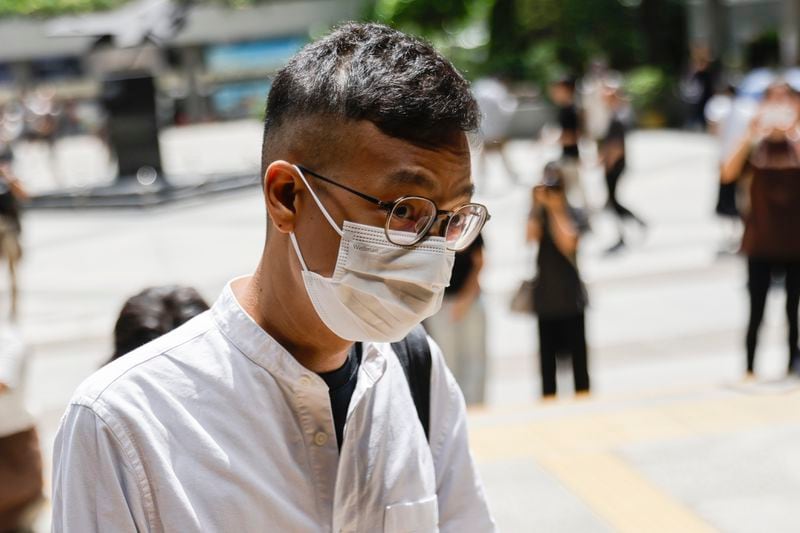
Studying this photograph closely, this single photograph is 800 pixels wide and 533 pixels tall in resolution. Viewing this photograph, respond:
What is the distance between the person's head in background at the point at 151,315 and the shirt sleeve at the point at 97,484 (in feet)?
6.60

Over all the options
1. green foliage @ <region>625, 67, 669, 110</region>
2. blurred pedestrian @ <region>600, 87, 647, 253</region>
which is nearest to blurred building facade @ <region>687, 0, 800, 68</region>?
green foliage @ <region>625, 67, 669, 110</region>

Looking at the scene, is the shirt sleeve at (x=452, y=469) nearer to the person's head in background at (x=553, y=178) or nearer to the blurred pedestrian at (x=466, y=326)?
the blurred pedestrian at (x=466, y=326)

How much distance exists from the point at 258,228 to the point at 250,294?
14449mm

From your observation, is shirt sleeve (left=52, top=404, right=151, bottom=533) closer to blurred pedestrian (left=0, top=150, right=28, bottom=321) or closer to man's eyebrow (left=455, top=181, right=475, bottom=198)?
man's eyebrow (left=455, top=181, right=475, bottom=198)

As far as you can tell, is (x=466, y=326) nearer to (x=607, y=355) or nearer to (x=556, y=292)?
(x=556, y=292)

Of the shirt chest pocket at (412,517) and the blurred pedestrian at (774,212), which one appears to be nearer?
the shirt chest pocket at (412,517)

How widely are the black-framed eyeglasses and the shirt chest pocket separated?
43 cm

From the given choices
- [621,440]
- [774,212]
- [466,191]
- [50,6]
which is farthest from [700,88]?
[50,6]

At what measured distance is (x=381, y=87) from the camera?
5.15 feet

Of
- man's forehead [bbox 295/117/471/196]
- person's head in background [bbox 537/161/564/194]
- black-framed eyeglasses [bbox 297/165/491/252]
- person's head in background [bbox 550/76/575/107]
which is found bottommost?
person's head in background [bbox 537/161/564/194]

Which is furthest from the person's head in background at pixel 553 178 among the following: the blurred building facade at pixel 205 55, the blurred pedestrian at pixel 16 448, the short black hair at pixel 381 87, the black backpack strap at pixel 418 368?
the blurred building facade at pixel 205 55

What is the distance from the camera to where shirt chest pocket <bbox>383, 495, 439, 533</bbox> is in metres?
1.71

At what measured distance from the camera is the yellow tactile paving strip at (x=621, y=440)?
4551mm

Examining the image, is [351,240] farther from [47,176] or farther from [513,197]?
[47,176]
